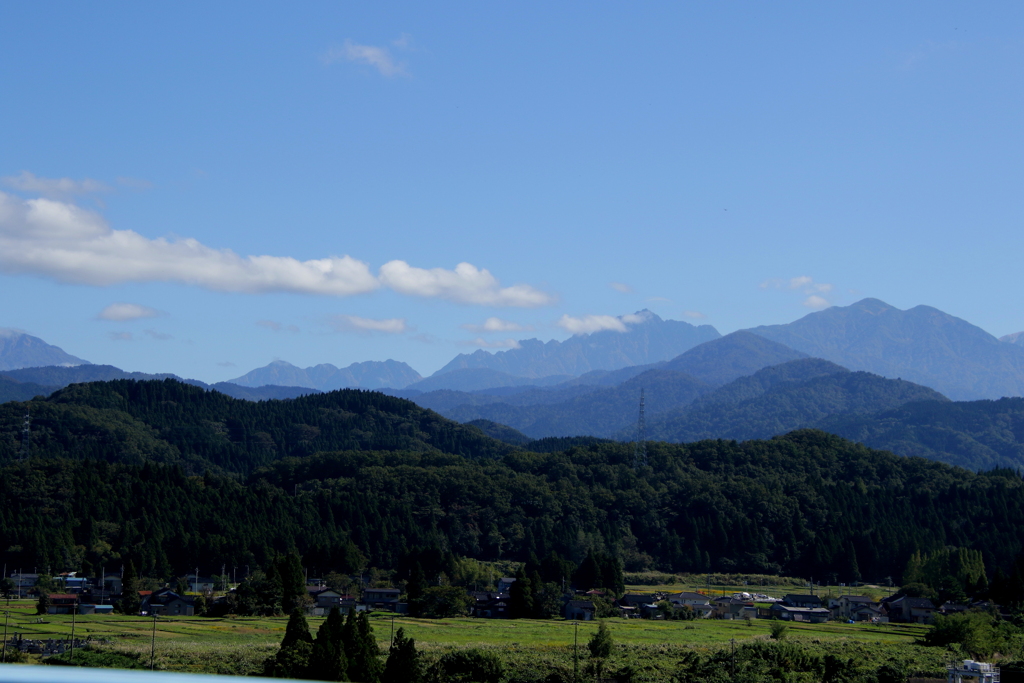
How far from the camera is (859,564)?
8050cm

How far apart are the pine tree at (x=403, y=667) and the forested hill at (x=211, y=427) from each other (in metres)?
96.4

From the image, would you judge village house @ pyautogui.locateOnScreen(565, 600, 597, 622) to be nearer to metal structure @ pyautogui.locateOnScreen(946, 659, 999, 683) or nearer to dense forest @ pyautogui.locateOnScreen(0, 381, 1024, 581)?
dense forest @ pyautogui.locateOnScreen(0, 381, 1024, 581)

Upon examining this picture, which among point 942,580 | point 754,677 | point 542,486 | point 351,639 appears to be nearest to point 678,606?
point 942,580

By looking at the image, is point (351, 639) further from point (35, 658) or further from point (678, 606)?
point (678, 606)

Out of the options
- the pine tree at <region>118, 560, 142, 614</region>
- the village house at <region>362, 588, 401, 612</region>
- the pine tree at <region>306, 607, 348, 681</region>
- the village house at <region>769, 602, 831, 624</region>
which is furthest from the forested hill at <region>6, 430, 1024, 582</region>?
the pine tree at <region>306, 607, 348, 681</region>

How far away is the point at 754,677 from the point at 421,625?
20067 mm

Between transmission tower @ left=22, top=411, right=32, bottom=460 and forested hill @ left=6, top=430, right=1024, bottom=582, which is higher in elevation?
transmission tower @ left=22, top=411, right=32, bottom=460

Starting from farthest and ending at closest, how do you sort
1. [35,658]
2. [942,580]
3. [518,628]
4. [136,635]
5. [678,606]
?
[942,580]
[678,606]
[518,628]
[136,635]
[35,658]

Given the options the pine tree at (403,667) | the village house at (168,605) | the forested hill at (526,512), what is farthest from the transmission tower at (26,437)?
the pine tree at (403,667)

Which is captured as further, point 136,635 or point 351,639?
point 136,635

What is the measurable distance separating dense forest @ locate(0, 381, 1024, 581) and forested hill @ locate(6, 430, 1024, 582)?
0.19m

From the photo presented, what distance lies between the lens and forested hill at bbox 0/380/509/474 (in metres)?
124

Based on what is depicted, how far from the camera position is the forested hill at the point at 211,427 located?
124m

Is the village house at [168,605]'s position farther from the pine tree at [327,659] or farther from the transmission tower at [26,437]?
the transmission tower at [26,437]
